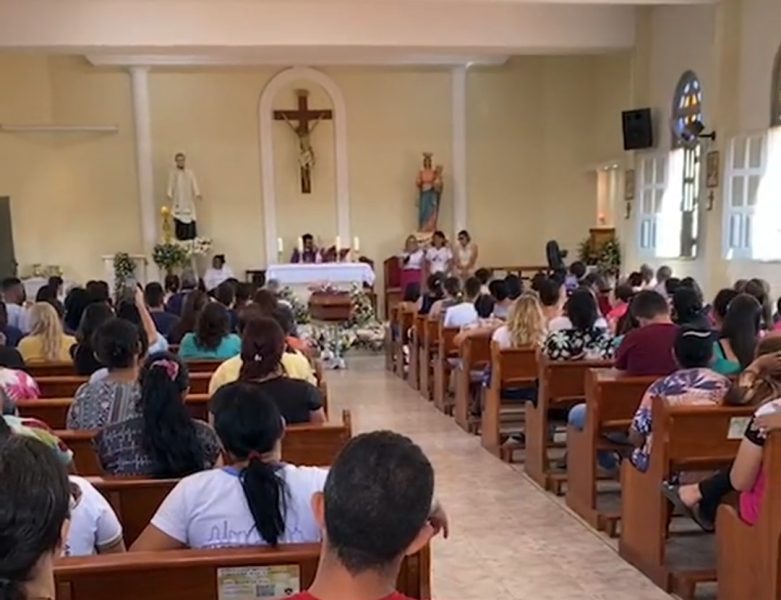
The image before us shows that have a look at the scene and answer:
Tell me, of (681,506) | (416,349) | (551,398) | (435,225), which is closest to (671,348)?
(551,398)

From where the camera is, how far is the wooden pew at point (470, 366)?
6340 mm

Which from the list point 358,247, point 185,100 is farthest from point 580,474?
point 185,100

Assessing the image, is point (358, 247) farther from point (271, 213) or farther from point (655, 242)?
point (655, 242)

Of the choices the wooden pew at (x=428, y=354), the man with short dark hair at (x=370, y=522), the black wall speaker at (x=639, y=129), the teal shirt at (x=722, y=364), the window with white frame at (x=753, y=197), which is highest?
the black wall speaker at (x=639, y=129)

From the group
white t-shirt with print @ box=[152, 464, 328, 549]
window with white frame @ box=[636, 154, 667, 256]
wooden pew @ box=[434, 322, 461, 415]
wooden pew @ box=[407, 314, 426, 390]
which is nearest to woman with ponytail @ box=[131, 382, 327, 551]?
white t-shirt with print @ box=[152, 464, 328, 549]

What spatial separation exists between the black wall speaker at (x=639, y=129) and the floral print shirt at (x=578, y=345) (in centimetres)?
758

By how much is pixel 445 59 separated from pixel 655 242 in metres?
4.80

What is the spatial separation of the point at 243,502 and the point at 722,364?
2694 millimetres

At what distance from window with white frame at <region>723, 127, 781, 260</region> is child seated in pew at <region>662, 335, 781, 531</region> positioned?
6.66 metres

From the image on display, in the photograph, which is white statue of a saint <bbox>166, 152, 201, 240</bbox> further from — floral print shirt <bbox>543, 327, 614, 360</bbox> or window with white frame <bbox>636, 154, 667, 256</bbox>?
floral print shirt <bbox>543, 327, 614, 360</bbox>

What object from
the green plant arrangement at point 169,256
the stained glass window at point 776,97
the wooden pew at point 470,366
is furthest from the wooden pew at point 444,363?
the green plant arrangement at point 169,256

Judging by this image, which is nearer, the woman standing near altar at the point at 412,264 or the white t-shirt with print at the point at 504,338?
the white t-shirt with print at the point at 504,338

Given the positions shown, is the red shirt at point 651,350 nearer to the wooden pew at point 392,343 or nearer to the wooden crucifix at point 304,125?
the wooden pew at point 392,343

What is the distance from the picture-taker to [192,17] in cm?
1108
